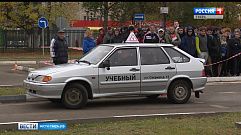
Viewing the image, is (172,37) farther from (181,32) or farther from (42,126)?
(42,126)

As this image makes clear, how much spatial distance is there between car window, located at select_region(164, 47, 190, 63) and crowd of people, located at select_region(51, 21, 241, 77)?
129 inches

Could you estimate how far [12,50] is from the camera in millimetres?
37344

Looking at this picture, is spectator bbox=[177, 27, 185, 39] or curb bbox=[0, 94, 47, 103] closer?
curb bbox=[0, 94, 47, 103]

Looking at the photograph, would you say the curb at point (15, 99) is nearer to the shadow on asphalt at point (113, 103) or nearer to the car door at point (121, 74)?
the shadow on asphalt at point (113, 103)

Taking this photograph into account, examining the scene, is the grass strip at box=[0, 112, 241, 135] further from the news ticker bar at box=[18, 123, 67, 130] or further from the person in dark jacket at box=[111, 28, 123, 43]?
the person in dark jacket at box=[111, 28, 123, 43]

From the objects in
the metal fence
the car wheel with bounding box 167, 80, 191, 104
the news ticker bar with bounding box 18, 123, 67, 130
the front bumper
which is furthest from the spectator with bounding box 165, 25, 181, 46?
the metal fence

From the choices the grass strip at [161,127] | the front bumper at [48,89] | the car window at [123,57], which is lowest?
the grass strip at [161,127]

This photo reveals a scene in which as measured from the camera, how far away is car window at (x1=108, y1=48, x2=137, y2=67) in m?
11.1

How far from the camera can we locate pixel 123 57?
36.9ft

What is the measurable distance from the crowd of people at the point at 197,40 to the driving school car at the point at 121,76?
3330 millimetres

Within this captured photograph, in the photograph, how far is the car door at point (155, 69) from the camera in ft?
37.0

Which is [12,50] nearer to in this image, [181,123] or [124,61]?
[124,61]

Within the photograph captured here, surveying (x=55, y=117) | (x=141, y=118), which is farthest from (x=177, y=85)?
(x=55, y=117)

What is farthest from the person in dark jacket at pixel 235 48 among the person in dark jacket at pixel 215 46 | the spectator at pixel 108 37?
the spectator at pixel 108 37
